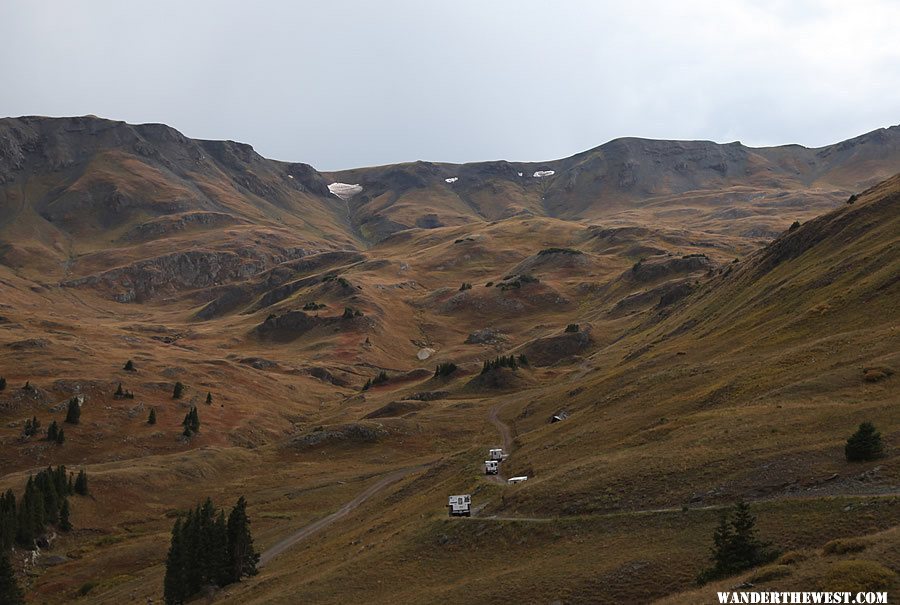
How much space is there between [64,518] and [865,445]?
79849 millimetres

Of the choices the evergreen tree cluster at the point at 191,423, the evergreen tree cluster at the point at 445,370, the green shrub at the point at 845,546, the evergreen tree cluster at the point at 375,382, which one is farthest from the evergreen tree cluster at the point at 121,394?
the green shrub at the point at 845,546

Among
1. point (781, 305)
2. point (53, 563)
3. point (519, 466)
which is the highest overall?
point (781, 305)

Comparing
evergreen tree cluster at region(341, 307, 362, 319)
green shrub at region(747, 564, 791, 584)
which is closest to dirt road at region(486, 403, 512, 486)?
green shrub at region(747, 564, 791, 584)

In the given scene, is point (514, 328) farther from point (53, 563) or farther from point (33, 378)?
point (53, 563)

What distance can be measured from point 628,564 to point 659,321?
9581 centimetres

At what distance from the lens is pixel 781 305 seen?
73.6 m

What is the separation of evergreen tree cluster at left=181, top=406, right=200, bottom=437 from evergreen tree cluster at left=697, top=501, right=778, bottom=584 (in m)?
96.0

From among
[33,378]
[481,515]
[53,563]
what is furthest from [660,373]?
[33,378]

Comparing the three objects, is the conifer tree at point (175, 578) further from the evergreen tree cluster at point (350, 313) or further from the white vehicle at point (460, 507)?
the evergreen tree cluster at point (350, 313)

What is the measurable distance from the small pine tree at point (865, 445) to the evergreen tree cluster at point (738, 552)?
10.1 meters

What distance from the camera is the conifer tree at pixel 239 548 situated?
53.6m

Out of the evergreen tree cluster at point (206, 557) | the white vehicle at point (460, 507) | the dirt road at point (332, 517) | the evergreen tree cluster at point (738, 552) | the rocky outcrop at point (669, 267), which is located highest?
the rocky outcrop at point (669, 267)

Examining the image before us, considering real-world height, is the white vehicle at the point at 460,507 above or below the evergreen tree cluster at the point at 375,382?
below

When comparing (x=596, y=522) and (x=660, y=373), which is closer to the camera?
(x=596, y=522)
